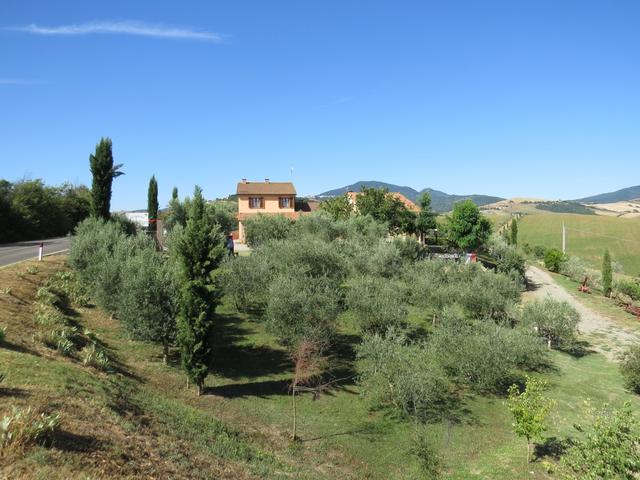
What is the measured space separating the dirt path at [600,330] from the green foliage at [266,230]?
89.3 ft

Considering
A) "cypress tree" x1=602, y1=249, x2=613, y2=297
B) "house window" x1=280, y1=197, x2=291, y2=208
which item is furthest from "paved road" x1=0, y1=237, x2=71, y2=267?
"cypress tree" x1=602, y1=249, x2=613, y2=297

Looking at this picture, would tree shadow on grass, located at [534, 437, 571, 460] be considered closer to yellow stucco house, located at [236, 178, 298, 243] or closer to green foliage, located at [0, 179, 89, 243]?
green foliage, located at [0, 179, 89, 243]

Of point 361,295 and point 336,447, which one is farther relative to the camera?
point 361,295

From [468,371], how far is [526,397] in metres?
5.62

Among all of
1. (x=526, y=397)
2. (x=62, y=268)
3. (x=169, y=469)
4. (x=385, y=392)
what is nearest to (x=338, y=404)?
(x=385, y=392)

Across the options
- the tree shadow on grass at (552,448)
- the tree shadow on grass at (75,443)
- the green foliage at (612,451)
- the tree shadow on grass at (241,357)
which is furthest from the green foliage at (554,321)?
the tree shadow on grass at (75,443)

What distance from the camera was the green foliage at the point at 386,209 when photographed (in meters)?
55.1

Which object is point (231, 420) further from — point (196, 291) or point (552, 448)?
point (552, 448)

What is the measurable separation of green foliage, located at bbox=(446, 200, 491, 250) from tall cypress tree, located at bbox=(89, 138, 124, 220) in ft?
133

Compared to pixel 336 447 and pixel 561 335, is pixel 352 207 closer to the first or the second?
pixel 561 335

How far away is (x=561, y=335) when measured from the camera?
90.1 ft

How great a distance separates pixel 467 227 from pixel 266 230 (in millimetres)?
26607

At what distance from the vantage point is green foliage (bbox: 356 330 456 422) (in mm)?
17484

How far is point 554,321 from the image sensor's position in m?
27.3
